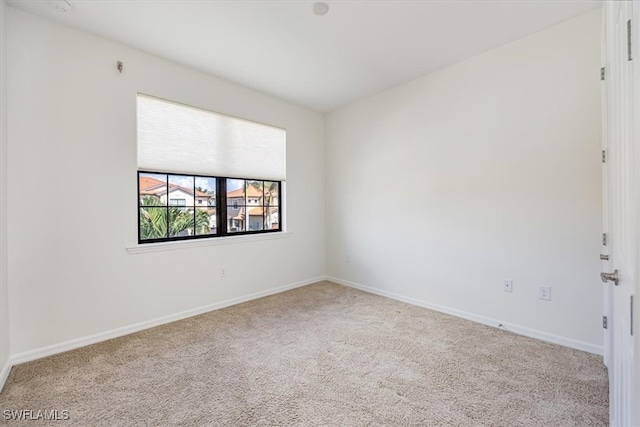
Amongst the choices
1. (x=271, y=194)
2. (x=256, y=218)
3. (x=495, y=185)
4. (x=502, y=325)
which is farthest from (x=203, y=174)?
(x=502, y=325)

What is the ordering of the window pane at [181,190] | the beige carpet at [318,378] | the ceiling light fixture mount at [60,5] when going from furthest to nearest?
the window pane at [181,190]
the ceiling light fixture mount at [60,5]
the beige carpet at [318,378]

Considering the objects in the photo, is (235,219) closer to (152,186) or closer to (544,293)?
(152,186)

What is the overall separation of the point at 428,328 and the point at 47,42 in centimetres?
417

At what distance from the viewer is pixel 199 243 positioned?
3.16 m

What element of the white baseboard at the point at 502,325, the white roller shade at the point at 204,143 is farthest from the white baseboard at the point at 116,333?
the white baseboard at the point at 502,325

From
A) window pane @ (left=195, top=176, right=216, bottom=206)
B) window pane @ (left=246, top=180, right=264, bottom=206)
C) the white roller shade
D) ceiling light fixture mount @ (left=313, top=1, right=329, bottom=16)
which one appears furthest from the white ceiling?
window pane @ (left=246, top=180, right=264, bottom=206)

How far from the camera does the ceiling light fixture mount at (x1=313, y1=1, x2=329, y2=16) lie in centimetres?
211

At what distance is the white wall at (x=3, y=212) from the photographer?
197cm

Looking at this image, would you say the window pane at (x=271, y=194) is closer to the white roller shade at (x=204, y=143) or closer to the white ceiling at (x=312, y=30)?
the white roller shade at (x=204, y=143)

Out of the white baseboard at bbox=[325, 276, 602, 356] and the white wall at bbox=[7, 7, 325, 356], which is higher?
the white wall at bbox=[7, 7, 325, 356]

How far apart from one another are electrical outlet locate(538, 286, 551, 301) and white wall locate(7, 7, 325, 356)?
10.9ft

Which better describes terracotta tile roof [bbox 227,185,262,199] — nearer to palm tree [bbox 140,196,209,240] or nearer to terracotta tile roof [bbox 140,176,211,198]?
palm tree [bbox 140,196,209,240]

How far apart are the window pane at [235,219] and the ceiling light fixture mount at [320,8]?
91.5 inches

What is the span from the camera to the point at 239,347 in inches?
94.3
